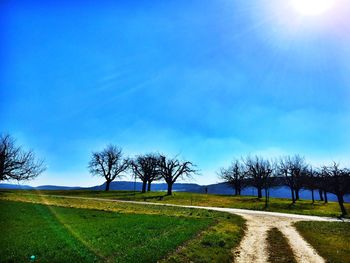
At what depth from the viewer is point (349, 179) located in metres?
53.8

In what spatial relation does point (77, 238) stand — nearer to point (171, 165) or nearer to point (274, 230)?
point (274, 230)

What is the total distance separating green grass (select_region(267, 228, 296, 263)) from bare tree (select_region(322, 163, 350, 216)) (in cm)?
3226

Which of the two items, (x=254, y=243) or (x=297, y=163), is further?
(x=297, y=163)

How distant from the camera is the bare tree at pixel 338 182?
48737 mm

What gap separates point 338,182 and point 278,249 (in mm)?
40245

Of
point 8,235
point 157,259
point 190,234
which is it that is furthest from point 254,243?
point 8,235

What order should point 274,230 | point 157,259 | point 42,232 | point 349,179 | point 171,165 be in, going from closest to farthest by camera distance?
point 157,259, point 42,232, point 274,230, point 349,179, point 171,165

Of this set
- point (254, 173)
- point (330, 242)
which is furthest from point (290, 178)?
point (330, 242)

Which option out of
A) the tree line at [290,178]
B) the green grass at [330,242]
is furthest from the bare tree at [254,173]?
the green grass at [330,242]

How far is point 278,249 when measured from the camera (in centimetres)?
1812

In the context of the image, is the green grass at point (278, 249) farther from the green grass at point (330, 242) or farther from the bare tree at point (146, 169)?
the bare tree at point (146, 169)

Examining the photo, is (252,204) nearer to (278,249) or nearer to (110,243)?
(278,249)

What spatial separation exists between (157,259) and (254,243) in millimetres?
9271

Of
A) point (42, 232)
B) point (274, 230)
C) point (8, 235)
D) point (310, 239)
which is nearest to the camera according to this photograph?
point (8, 235)
